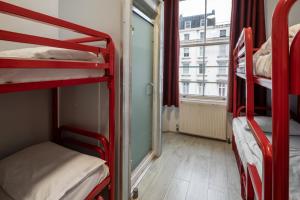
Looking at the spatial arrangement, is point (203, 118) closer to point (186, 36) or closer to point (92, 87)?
point (186, 36)

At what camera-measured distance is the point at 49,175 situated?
1013 mm

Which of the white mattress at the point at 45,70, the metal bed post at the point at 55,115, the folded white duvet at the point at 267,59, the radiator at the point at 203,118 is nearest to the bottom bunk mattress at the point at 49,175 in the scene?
the metal bed post at the point at 55,115

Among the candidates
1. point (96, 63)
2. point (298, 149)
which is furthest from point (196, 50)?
point (96, 63)

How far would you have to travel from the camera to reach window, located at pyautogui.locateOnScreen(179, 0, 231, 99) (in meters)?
3.10

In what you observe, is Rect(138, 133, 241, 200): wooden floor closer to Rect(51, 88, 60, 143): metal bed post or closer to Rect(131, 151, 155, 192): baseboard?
Rect(131, 151, 155, 192): baseboard

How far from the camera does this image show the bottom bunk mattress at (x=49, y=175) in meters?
0.91

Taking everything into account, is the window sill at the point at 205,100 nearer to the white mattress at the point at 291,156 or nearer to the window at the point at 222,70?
the window at the point at 222,70

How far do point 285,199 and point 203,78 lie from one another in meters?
2.94

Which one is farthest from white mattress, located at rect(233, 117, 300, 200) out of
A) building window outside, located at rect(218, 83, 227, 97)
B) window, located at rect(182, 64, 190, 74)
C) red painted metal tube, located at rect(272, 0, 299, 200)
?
window, located at rect(182, 64, 190, 74)

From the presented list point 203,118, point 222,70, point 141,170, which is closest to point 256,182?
point 141,170

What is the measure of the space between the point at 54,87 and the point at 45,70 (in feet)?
0.29

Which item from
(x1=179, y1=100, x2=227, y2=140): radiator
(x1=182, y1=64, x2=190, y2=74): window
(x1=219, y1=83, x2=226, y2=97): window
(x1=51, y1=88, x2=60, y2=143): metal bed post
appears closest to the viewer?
(x1=51, y1=88, x2=60, y2=143): metal bed post

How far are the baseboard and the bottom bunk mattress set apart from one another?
0.74 m

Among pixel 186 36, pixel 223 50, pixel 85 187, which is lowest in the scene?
pixel 85 187
